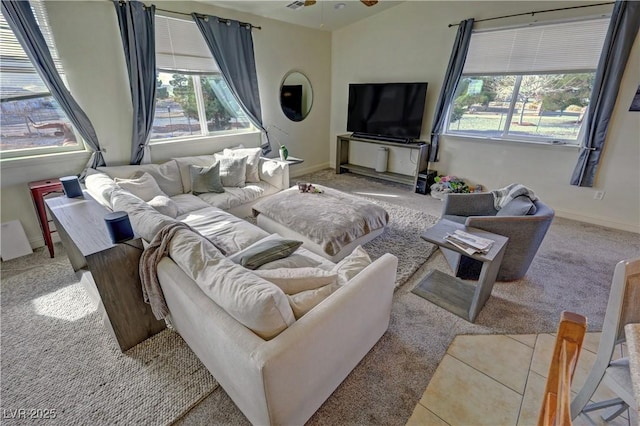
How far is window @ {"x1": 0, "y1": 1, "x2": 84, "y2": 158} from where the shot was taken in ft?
8.31

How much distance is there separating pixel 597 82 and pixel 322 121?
3919mm

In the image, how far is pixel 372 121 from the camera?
15.8 ft

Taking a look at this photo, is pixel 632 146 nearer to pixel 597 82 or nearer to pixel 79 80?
pixel 597 82

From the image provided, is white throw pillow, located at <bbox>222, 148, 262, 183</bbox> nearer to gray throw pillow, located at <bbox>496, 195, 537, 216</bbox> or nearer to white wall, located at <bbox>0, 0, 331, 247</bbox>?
white wall, located at <bbox>0, 0, 331, 247</bbox>

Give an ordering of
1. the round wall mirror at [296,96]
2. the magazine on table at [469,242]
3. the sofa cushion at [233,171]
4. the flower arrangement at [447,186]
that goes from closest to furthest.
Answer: the magazine on table at [469,242] < the sofa cushion at [233,171] < the flower arrangement at [447,186] < the round wall mirror at [296,96]

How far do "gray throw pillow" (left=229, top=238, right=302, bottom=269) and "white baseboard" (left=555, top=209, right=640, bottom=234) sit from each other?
3.81 meters

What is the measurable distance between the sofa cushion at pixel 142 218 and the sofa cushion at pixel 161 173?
1136 millimetres

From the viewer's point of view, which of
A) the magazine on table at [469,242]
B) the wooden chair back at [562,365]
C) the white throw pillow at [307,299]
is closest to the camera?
the wooden chair back at [562,365]

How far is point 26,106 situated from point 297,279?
3.32m

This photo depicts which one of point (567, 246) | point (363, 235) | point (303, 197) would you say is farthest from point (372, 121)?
point (567, 246)

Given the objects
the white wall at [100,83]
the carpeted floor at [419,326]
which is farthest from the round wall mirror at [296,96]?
the carpeted floor at [419,326]

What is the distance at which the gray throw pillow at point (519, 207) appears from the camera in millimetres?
2180

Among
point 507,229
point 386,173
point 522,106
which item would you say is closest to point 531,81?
point 522,106

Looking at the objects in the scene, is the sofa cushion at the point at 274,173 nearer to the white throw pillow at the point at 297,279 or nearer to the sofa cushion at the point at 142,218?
the sofa cushion at the point at 142,218
